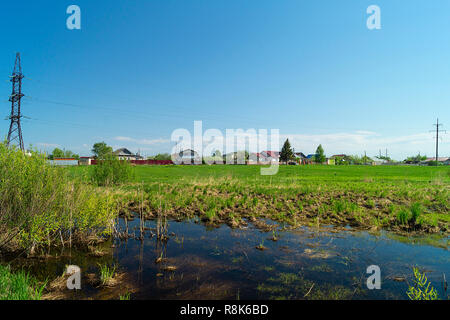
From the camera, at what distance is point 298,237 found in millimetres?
9156

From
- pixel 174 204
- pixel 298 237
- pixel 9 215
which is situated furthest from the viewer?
pixel 174 204

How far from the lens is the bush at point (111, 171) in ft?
65.9

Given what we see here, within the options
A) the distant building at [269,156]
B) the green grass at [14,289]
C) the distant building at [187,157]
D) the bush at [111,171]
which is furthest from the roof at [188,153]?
the green grass at [14,289]

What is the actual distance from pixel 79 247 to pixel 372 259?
32.4 feet

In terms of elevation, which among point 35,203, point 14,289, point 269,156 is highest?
point 269,156

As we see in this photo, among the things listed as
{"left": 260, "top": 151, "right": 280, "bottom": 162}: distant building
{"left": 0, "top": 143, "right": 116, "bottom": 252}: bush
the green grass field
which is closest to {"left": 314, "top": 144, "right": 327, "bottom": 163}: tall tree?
{"left": 260, "top": 151, "right": 280, "bottom": 162}: distant building

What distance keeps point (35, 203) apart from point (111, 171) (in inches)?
558

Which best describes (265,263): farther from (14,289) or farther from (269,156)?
(269,156)

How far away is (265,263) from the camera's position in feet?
22.8

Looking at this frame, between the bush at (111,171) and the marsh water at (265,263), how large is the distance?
12196 millimetres

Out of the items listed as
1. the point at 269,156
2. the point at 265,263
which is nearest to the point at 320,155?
the point at 269,156
